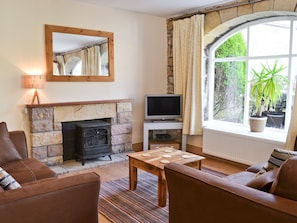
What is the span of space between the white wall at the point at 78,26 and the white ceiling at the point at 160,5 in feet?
0.65

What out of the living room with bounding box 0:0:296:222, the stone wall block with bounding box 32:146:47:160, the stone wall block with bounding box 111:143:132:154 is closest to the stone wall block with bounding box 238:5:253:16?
the living room with bounding box 0:0:296:222

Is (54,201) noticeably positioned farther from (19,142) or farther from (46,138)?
(46,138)

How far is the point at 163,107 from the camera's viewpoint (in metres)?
4.95

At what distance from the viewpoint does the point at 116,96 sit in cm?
484

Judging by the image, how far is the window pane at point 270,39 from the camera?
3996mm

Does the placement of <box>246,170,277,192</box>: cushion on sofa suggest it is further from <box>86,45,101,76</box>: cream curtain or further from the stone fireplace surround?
<box>86,45,101,76</box>: cream curtain

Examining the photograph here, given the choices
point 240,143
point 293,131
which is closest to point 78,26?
point 240,143

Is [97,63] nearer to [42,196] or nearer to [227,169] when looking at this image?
[227,169]

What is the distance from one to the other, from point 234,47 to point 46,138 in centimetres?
338

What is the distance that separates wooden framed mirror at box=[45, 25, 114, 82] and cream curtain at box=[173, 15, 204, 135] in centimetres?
122

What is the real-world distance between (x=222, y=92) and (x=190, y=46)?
3.29 ft

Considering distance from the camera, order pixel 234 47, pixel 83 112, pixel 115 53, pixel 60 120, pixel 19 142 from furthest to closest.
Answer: pixel 115 53
pixel 234 47
pixel 83 112
pixel 60 120
pixel 19 142

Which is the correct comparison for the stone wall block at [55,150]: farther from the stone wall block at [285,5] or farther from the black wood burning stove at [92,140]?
the stone wall block at [285,5]

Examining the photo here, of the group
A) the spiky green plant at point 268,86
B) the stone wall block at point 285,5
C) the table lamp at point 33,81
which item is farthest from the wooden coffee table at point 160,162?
the stone wall block at point 285,5
